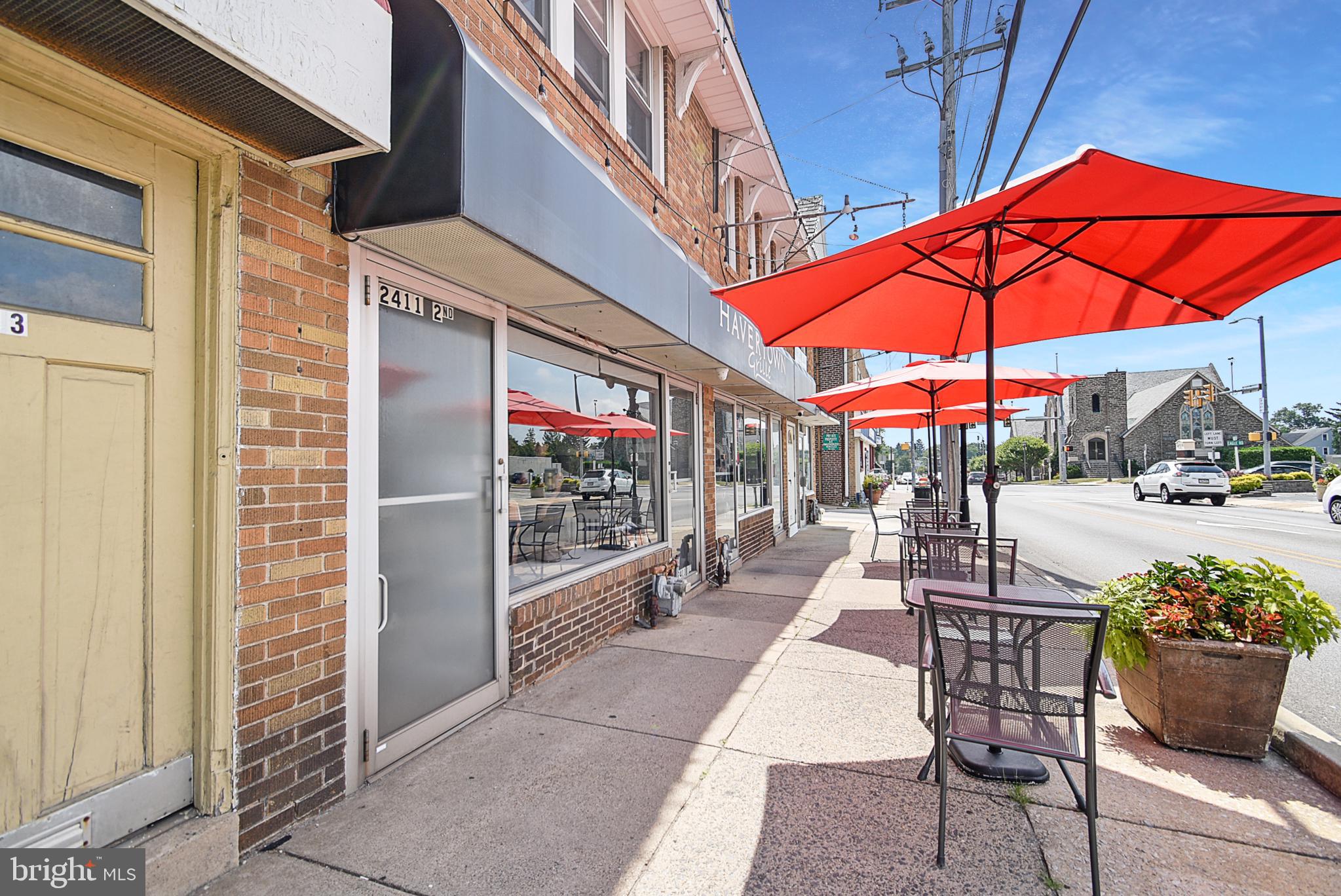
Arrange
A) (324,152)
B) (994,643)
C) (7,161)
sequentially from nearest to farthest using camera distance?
(7,161) → (324,152) → (994,643)

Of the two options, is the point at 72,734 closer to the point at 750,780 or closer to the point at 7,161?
the point at 7,161

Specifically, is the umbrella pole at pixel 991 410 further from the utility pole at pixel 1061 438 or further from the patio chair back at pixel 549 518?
the utility pole at pixel 1061 438

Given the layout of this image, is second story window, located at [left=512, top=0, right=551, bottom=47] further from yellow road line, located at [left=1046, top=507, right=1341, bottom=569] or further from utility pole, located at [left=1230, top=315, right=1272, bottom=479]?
utility pole, located at [left=1230, top=315, right=1272, bottom=479]

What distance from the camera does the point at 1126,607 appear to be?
3.48m

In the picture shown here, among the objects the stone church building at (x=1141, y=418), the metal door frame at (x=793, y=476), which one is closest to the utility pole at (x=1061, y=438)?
the stone church building at (x=1141, y=418)

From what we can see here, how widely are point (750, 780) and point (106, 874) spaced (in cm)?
246

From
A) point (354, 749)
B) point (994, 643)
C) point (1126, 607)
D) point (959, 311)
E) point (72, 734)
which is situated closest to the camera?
point (72, 734)

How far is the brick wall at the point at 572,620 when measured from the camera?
407 centimetres

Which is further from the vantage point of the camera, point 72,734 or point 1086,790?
point 1086,790

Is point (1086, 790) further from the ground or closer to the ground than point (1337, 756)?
further from the ground

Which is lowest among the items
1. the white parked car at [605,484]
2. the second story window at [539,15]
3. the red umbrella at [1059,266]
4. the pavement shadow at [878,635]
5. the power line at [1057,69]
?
the pavement shadow at [878,635]

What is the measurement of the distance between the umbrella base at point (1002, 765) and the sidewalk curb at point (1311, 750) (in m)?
1.22

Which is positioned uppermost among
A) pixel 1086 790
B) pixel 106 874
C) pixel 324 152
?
pixel 324 152

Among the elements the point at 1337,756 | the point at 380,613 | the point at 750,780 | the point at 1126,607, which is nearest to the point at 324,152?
the point at 380,613
